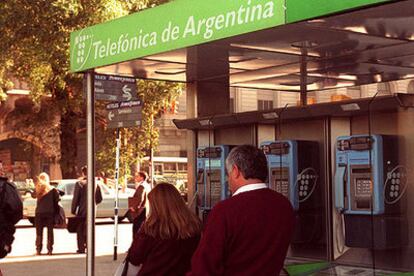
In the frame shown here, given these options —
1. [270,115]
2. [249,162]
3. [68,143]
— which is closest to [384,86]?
[270,115]

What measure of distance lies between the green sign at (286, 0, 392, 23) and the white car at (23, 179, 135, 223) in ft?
58.1

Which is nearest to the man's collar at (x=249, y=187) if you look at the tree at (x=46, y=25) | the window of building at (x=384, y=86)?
the window of building at (x=384, y=86)

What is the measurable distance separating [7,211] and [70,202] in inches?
630

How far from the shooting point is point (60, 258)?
47.6 feet

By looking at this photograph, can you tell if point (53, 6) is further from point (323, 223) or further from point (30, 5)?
point (323, 223)

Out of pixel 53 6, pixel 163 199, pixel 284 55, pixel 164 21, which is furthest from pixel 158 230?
pixel 53 6

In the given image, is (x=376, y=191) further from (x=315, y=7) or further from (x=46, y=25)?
(x=46, y=25)

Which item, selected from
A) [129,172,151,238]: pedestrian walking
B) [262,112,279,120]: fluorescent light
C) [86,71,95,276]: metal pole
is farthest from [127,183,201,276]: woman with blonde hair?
[129,172,151,238]: pedestrian walking

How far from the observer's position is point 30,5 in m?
19.0

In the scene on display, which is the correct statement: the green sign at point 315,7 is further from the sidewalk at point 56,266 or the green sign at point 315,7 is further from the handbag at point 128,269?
the sidewalk at point 56,266

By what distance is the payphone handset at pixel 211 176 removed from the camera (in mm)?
10391

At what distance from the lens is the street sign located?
11720mm

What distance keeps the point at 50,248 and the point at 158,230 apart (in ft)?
36.5

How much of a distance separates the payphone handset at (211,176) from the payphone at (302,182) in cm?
118
